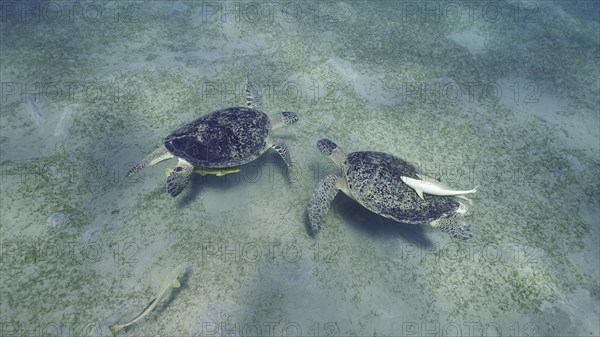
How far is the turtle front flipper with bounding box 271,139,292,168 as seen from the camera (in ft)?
17.5

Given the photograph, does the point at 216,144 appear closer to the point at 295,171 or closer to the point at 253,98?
the point at 295,171

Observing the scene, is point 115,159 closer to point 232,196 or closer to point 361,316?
point 232,196

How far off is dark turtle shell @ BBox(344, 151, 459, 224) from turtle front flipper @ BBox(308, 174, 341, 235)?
276mm

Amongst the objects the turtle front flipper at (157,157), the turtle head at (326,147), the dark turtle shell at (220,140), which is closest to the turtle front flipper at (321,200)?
the turtle head at (326,147)

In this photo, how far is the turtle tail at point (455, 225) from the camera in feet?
14.9

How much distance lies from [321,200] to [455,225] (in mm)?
1912

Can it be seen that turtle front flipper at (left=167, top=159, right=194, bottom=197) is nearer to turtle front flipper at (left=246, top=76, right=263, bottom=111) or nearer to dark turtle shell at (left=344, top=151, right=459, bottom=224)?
turtle front flipper at (left=246, top=76, right=263, bottom=111)

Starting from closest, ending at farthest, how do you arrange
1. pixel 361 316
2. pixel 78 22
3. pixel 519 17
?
pixel 361 316, pixel 78 22, pixel 519 17

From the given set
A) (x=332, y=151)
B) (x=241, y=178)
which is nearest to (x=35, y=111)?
(x=241, y=178)

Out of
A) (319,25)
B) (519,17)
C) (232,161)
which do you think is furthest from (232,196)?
(519,17)

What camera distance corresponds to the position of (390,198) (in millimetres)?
4496

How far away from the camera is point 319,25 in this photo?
8.66m

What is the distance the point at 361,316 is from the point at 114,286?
126 inches

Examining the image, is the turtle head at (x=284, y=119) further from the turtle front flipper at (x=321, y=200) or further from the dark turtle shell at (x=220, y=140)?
the turtle front flipper at (x=321, y=200)
